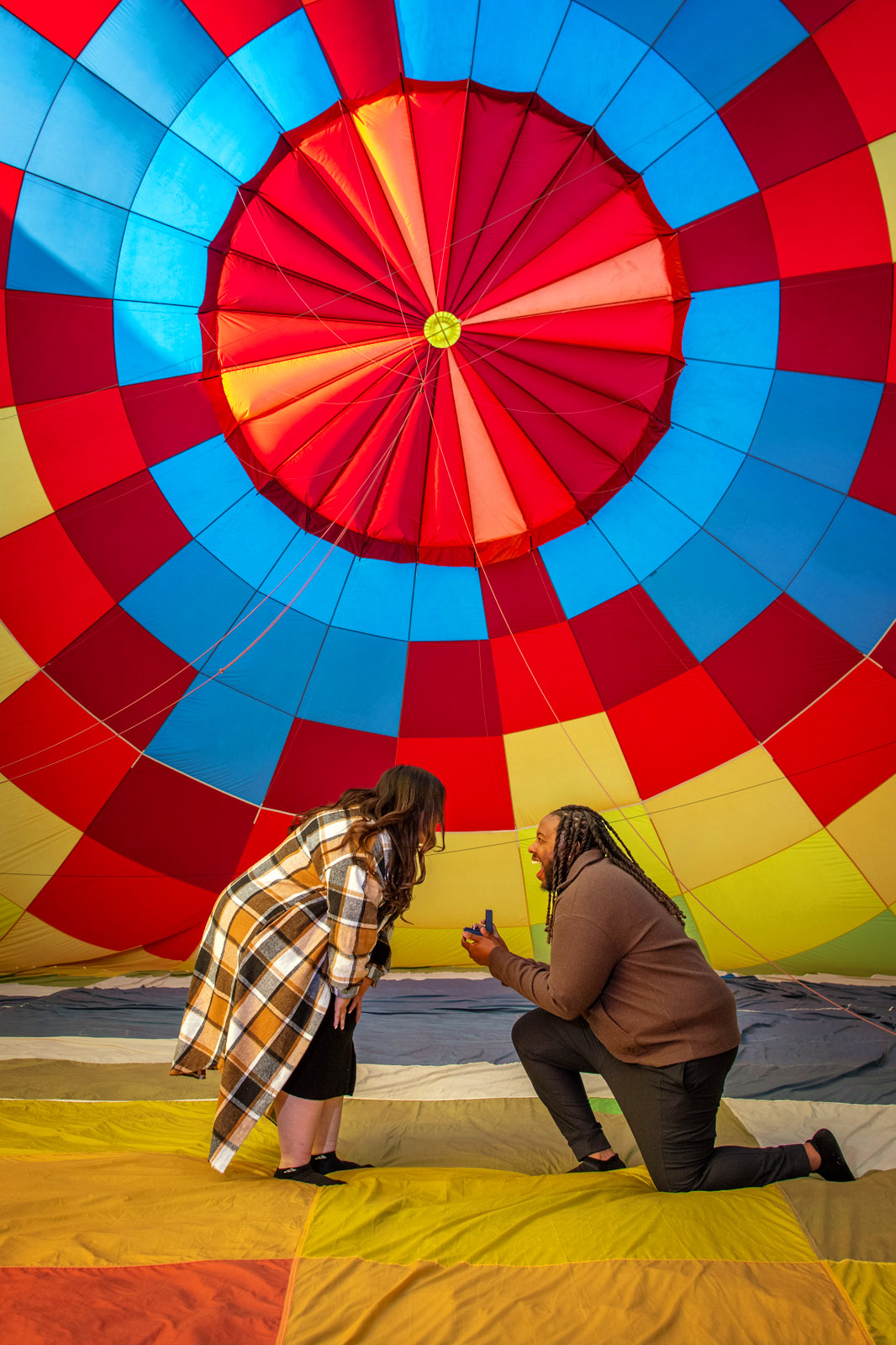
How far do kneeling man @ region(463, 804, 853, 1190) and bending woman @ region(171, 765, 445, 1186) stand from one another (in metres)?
0.37

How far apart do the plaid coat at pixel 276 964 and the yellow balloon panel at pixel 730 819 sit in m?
2.43

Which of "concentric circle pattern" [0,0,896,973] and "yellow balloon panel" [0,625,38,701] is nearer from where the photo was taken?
"concentric circle pattern" [0,0,896,973]

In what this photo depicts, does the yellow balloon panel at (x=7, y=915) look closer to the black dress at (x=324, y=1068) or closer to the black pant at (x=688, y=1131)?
the black dress at (x=324, y=1068)

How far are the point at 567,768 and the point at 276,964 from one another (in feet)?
8.47

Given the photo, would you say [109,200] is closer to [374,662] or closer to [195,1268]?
[374,662]

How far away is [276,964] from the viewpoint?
1926mm

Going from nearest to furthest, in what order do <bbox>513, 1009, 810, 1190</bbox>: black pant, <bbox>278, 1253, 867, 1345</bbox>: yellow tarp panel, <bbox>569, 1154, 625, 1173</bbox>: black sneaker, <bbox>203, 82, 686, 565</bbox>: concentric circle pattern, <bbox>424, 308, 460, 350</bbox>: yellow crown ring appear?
<bbox>278, 1253, 867, 1345</bbox>: yellow tarp panel → <bbox>513, 1009, 810, 1190</bbox>: black pant → <bbox>569, 1154, 625, 1173</bbox>: black sneaker → <bbox>203, 82, 686, 565</bbox>: concentric circle pattern → <bbox>424, 308, 460, 350</bbox>: yellow crown ring

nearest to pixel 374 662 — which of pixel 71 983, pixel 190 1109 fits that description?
pixel 71 983

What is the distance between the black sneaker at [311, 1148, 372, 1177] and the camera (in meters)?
1.96

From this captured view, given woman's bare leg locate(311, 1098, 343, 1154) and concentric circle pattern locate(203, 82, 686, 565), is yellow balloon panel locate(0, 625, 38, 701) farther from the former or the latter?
woman's bare leg locate(311, 1098, 343, 1154)

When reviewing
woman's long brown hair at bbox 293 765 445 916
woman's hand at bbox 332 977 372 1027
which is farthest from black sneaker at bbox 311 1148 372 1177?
woman's long brown hair at bbox 293 765 445 916

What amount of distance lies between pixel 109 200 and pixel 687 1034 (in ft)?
11.3

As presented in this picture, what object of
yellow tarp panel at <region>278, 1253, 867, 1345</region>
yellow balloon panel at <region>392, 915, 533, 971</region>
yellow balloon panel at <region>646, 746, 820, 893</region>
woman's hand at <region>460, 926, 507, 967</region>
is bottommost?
yellow tarp panel at <region>278, 1253, 867, 1345</region>

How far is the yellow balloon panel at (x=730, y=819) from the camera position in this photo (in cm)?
410
